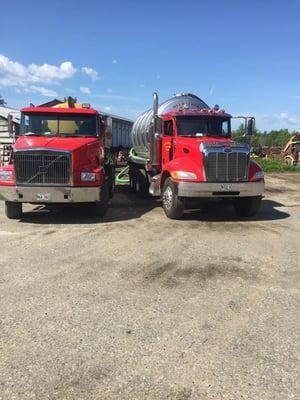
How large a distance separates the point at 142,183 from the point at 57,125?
4.35 meters

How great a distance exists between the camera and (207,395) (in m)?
3.58

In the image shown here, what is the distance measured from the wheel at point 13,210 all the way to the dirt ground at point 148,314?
1.23 metres

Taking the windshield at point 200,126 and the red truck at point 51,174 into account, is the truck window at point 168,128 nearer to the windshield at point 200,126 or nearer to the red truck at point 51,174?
the windshield at point 200,126

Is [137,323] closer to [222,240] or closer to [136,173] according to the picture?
[222,240]

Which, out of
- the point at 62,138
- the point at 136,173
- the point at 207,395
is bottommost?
the point at 207,395

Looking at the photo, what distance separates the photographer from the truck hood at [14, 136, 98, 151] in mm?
10398

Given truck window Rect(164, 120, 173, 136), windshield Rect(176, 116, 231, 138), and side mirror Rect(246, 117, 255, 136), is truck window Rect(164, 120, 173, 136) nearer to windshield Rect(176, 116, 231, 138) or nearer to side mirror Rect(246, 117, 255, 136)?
windshield Rect(176, 116, 231, 138)

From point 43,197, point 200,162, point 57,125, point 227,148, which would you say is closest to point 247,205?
point 227,148

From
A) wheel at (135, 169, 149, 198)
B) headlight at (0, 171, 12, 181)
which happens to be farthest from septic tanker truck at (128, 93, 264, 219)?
headlight at (0, 171, 12, 181)

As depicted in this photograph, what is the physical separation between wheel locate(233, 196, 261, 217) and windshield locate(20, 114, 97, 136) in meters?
3.85

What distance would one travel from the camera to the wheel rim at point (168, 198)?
36.2ft

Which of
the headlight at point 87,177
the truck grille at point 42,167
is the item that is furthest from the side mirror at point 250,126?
the truck grille at point 42,167

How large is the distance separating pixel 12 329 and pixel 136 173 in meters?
11.5

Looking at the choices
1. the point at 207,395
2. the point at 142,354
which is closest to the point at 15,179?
the point at 142,354
